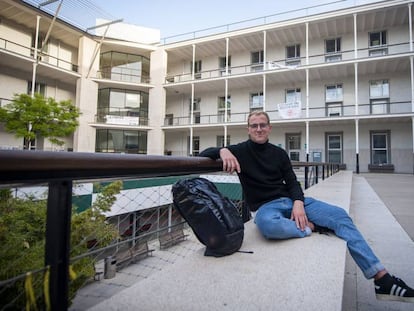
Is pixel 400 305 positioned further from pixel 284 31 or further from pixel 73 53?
pixel 73 53

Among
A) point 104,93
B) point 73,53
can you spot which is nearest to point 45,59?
point 73,53

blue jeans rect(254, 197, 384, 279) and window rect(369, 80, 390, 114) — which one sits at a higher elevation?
window rect(369, 80, 390, 114)

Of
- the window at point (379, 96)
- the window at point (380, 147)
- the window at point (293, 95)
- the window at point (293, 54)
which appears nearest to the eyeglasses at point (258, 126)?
the window at point (380, 147)

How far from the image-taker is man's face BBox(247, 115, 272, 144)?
223 cm

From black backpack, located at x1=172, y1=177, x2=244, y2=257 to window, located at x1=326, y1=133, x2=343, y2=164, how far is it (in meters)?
19.0

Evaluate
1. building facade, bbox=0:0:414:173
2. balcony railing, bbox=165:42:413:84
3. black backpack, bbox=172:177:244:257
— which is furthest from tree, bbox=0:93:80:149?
black backpack, bbox=172:177:244:257

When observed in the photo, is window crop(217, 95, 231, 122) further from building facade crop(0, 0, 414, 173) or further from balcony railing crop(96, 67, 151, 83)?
balcony railing crop(96, 67, 151, 83)

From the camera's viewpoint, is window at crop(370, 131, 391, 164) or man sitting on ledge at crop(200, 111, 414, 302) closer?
man sitting on ledge at crop(200, 111, 414, 302)

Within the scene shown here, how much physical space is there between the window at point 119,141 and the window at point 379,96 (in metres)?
17.3

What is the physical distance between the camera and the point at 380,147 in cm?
1780

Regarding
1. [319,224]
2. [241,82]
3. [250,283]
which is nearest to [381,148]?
[241,82]

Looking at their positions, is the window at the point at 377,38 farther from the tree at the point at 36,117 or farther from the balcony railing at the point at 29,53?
A: the balcony railing at the point at 29,53

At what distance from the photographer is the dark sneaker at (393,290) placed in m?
1.62

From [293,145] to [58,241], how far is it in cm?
2042
